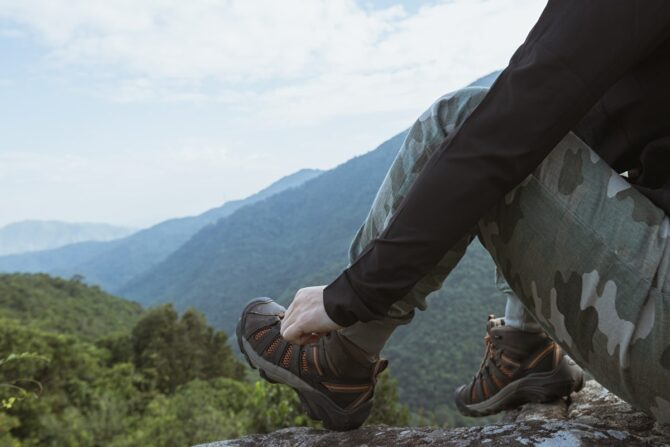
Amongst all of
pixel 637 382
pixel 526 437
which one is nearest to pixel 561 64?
pixel 637 382

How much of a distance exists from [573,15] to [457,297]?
69992 mm

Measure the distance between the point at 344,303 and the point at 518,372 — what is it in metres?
1.01

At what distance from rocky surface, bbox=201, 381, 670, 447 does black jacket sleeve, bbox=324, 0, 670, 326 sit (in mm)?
600

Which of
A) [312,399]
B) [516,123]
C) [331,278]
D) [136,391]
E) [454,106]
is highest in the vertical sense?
[454,106]

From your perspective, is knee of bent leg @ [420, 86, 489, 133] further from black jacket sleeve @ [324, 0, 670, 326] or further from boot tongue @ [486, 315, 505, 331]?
boot tongue @ [486, 315, 505, 331]

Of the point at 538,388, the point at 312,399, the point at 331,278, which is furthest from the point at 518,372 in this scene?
the point at 331,278

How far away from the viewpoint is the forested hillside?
934 centimetres

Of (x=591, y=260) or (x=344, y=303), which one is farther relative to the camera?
(x=344, y=303)

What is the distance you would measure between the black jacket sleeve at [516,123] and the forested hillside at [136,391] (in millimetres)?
1405

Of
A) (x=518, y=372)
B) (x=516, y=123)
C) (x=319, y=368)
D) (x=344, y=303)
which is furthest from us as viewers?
(x=518, y=372)

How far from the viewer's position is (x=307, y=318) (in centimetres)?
136

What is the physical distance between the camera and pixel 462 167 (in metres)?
1.10

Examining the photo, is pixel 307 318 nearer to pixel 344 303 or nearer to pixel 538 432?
pixel 344 303

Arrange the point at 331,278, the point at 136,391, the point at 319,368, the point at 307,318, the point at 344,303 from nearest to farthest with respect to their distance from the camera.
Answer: the point at 344,303 → the point at 307,318 → the point at 319,368 → the point at 331,278 → the point at 136,391
